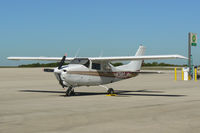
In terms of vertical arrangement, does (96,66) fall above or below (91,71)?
above

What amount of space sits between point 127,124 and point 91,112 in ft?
8.76

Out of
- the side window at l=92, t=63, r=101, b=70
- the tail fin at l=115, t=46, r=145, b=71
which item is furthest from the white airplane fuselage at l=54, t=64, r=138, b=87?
the tail fin at l=115, t=46, r=145, b=71

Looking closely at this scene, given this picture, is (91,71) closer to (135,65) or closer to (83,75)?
(83,75)

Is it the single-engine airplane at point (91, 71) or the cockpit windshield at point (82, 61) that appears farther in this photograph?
the cockpit windshield at point (82, 61)

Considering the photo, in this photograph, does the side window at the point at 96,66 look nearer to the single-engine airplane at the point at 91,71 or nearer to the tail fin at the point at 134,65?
the single-engine airplane at the point at 91,71

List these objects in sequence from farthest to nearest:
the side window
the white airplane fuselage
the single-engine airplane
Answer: the side window, the single-engine airplane, the white airplane fuselage

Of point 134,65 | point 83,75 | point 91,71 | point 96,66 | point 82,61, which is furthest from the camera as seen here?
point 134,65

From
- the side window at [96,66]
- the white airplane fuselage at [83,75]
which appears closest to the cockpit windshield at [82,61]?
the white airplane fuselage at [83,75]

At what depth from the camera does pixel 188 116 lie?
10.6 m

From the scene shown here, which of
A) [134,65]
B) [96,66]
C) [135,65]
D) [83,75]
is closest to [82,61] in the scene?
[83,75]

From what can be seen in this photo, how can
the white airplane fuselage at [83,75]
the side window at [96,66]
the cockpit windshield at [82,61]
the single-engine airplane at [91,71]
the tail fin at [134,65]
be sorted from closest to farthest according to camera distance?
the white airplane fuselage at [83,75] < the single-engine airplane at [91,71] < the cockpit windshield at [82,61] < the side window at [96,66] < the tail fin at [134,65]

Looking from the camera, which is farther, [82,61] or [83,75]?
[82,61]

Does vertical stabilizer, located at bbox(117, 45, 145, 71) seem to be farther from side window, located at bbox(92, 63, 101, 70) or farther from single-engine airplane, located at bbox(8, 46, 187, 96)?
side window, located at bbox(92, 63, 101, 70)

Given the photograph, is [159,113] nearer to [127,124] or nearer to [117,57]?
[127,124]
